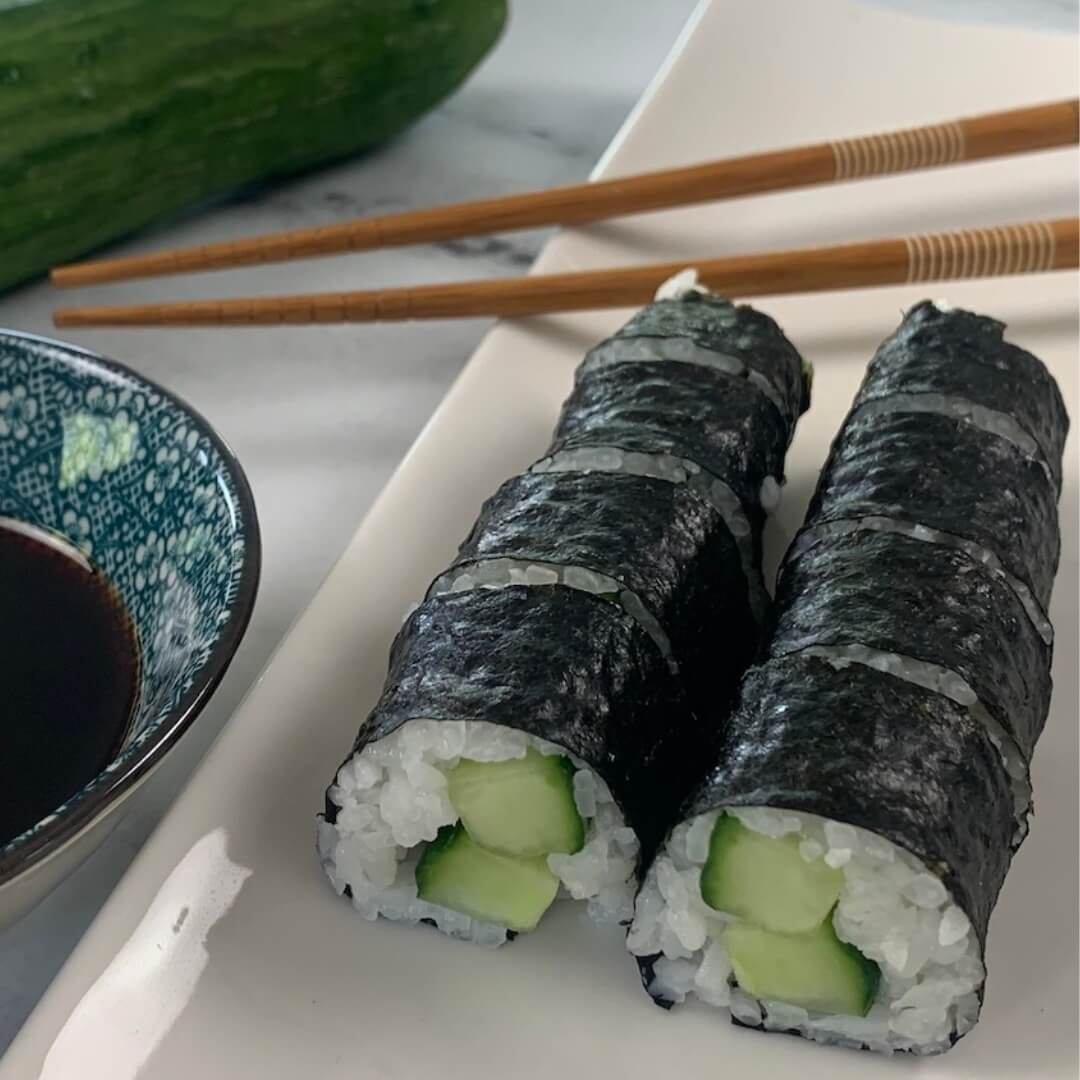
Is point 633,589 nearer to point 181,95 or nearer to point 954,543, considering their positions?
point 954,543

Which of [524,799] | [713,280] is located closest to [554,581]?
[524,799]

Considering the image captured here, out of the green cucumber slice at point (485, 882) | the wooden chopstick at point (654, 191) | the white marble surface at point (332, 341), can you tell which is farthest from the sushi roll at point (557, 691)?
the wooden chopstick at point (654, 191)

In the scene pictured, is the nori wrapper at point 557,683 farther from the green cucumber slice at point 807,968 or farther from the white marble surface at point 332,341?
the white marble surface at point 332,341

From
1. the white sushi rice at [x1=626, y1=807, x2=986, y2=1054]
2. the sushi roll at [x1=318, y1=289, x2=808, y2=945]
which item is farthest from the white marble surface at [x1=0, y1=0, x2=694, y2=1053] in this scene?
the white sushi rice at [x1=626, y1=807, x2=986, y2=1054]

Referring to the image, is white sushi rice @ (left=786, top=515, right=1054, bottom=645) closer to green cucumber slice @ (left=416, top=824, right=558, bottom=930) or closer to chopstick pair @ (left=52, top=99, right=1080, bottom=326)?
green cucumber slice @ (left=416, top=824, right=558, bottom=930)

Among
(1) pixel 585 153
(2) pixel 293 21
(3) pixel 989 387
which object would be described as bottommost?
(1) pixel 585 153

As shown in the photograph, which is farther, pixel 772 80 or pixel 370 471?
pixel 772 80

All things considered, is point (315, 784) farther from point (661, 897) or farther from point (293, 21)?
point (293, 21)

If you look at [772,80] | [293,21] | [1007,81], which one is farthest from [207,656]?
[1007,81]
